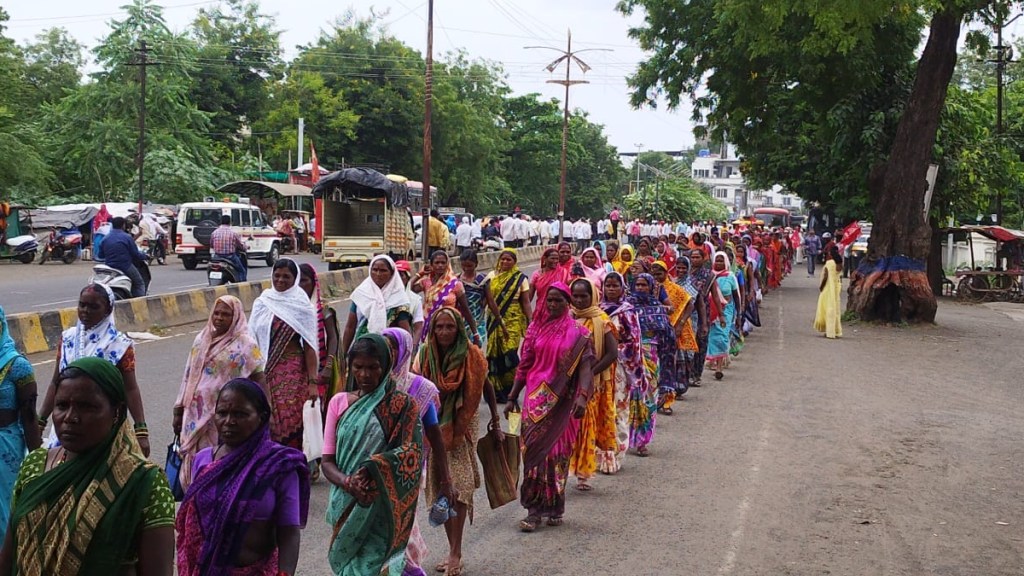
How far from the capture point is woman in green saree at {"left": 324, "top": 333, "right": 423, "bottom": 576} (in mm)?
4297

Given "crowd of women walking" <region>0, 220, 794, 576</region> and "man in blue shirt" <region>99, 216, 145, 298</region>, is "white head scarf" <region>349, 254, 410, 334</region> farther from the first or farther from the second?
"man in blue shirt" <region>99, 216, 145, 298</region>

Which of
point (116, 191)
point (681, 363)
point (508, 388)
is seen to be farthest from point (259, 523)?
point (116, 191)

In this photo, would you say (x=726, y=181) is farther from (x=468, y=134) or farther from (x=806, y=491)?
(x=806, y=491)

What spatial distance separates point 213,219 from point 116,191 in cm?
1818

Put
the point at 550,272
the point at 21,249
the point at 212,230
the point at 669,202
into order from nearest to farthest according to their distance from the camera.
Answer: the point at 550,272, the point at 212,230, the point at 21,249, the point at 669,202

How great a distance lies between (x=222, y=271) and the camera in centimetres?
1903

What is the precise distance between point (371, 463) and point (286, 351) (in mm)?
2916

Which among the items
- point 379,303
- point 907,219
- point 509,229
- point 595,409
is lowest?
point 595,409

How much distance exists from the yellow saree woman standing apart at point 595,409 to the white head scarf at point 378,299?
167cm

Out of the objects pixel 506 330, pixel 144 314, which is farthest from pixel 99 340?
pixel 144 314

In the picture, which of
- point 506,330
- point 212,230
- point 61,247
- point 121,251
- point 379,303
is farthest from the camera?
point 61,247

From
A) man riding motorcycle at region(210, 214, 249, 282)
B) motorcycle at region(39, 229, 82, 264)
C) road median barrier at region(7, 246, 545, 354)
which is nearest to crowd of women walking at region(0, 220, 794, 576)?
road median barrier at region(7, 246, 545, 354)

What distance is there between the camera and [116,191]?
152 ft

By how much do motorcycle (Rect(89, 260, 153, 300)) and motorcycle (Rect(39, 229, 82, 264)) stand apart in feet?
48.4
